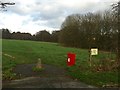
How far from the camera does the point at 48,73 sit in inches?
756

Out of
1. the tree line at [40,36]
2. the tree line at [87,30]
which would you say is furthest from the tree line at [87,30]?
the tree line at [40,36]

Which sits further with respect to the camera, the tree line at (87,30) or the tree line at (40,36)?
the tree line at (40,36)

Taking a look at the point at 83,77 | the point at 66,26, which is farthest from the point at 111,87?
the point at 66,26

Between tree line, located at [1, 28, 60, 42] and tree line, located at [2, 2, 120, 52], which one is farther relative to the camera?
tree line, located at [1, 28, 60, 42]

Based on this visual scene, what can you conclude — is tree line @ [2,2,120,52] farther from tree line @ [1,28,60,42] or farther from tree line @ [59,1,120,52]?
tree line @ [1,28,60,42]

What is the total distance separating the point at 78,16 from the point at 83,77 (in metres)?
75.5

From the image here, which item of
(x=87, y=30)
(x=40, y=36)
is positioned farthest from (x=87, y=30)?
(x=40, y=36)

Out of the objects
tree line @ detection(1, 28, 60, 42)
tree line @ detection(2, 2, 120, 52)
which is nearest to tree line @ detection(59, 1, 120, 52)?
tree line @ detection(2, 2, 120, 52)

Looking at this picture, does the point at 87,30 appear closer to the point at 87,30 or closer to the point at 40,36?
the point at 87,30

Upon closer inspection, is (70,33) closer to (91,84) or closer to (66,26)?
(66,26)

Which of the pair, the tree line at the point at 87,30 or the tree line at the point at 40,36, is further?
the tree line at the point at 40,36

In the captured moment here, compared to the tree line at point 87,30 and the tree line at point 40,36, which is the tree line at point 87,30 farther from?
the tree line at point 40,36

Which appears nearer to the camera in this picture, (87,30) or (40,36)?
(87,30)

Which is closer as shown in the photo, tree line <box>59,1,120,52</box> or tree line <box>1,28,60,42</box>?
tree line <box>59,1,120,52</box>
